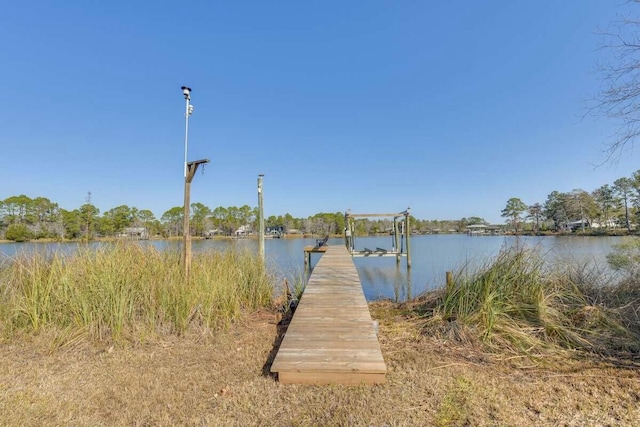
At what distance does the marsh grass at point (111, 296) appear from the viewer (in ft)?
12.1

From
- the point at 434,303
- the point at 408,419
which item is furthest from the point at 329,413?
the point at 434,303

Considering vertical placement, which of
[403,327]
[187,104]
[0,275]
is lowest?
[403,327]

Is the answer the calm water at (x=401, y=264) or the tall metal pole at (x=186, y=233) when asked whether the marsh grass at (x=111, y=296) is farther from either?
the calm water at (x=401, y=264)

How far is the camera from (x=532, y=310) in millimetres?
3842

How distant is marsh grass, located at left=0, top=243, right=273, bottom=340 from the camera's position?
3.70m

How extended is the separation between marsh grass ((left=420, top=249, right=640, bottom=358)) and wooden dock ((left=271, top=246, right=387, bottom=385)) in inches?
45.3

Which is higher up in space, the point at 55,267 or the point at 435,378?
the point at 55,267

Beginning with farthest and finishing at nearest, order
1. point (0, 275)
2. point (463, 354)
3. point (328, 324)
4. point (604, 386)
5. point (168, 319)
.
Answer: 1. point (0, 275)
2. point (168, 319)
3. point (328, 324)
4. point (463, 354)
5. point (604, 386)

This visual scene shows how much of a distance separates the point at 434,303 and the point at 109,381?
14.1ft

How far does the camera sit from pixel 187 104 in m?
5.44

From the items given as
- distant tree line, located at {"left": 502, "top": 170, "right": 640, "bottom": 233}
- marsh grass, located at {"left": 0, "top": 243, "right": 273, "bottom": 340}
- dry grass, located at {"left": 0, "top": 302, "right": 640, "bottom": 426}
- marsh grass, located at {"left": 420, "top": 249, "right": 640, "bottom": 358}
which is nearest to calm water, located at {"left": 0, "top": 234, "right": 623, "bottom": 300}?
marsh grass, located at {"left": 420, "top": 249, "right": 640, "bottom": 358}

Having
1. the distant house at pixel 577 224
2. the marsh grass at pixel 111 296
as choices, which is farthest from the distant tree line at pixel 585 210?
the marsh grass at pixel 111 296

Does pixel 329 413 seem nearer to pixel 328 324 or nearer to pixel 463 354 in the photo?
pixel 328 324

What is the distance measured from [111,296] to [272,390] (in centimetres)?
278
